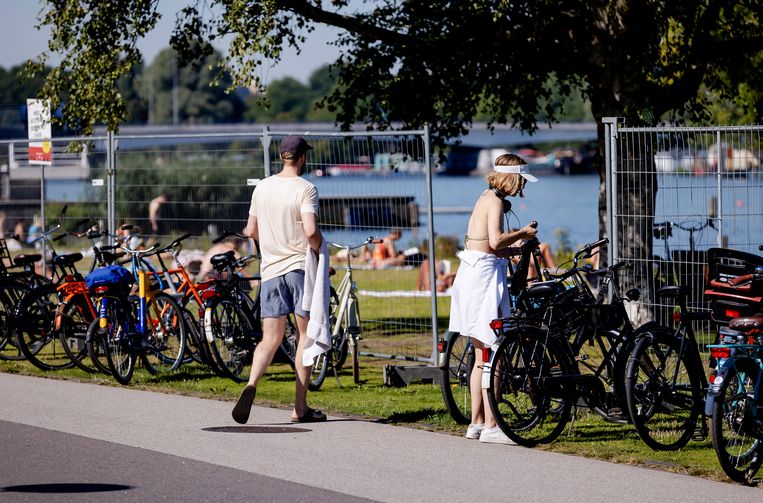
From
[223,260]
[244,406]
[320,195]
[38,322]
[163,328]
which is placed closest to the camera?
[244,406]

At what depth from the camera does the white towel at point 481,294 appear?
8.02 meters

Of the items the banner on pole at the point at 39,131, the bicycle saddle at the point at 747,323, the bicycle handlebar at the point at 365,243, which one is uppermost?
the banner on pole at the point at 39,131

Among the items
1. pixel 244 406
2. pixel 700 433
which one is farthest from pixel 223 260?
pixel 700 433

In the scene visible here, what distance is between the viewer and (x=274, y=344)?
336 inches

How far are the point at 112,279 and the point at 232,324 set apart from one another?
112 cm

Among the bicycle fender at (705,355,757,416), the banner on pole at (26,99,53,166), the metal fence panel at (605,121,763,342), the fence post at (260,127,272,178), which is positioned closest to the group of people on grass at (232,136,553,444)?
the bicycle fender at (705,355,757,416)

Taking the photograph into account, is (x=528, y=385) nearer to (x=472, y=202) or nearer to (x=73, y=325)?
(x=73, y=325)

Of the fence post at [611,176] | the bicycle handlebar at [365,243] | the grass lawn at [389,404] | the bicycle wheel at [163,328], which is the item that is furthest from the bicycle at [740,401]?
the bicycle wheel at [163,328]

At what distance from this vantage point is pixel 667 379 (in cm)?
788

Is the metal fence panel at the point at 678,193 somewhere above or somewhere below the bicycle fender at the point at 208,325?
above

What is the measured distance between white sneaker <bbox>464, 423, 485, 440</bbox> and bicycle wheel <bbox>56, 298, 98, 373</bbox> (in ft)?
A: 13.3

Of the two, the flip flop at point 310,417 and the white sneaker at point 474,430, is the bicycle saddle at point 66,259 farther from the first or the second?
the white sneaker at point 474,430

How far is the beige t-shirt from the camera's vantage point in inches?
332

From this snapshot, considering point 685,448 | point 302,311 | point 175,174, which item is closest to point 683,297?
point 685,448
